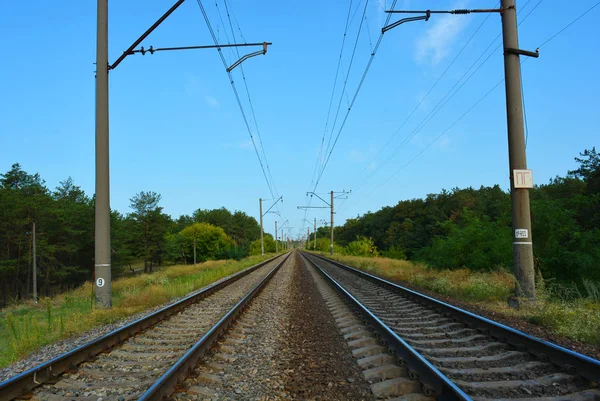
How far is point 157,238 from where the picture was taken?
277ft

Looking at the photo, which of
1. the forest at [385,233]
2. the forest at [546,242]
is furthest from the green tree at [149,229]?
the forest at [546,242]

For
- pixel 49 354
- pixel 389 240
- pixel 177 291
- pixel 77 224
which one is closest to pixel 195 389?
pixel 49 354

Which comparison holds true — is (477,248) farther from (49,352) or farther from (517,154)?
(49,352)

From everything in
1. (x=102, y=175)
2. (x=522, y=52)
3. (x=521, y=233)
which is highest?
(x=522, y=52)

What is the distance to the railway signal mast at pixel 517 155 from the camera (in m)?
9.98

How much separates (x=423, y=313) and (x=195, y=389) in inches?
244

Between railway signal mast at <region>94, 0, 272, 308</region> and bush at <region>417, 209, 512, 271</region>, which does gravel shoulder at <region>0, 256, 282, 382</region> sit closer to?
railway signal mast at <region>94, 0, 272, 308</region>

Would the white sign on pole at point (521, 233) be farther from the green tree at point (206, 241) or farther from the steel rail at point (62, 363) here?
the green tree at point (206, 241)

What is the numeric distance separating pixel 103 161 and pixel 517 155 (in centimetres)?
1012

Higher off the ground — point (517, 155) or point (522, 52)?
point (522, 52)

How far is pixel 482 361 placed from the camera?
5.46m

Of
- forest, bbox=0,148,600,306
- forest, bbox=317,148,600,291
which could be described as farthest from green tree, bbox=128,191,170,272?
forest, bbox=317,148,600,291

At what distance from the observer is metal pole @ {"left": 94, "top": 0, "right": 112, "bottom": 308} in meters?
10.8

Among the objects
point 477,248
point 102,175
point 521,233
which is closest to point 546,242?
point 477,248
